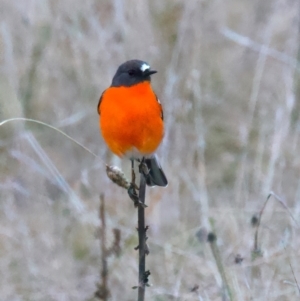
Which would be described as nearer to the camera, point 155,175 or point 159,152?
point 155,175

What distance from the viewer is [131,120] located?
273 centimetres

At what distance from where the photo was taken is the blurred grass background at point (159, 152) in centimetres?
381

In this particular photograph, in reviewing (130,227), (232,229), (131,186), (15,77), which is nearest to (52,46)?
(15,77)

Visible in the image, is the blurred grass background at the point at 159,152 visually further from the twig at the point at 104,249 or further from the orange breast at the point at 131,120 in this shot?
the twig at the point at 104,249

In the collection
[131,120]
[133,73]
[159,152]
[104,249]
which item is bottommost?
[104,249]

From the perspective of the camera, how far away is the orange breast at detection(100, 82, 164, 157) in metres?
2.72

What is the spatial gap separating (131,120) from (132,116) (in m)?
0.03

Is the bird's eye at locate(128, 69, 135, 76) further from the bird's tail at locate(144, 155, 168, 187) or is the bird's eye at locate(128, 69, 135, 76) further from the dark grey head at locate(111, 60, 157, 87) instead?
the bird's tail at locate(144, 155, 168, 187)

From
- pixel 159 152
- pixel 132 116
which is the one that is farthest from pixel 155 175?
pixel 159 152

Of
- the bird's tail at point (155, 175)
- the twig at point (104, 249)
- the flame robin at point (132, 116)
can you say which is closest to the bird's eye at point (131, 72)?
the flame robin at point (132, 116)

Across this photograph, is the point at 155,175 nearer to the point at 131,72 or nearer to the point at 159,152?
the point at 131,72

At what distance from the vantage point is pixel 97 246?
4254 mm

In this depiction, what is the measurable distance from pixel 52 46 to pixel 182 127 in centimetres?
121

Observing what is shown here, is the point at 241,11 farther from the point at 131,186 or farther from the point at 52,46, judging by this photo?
the point at 131,186
